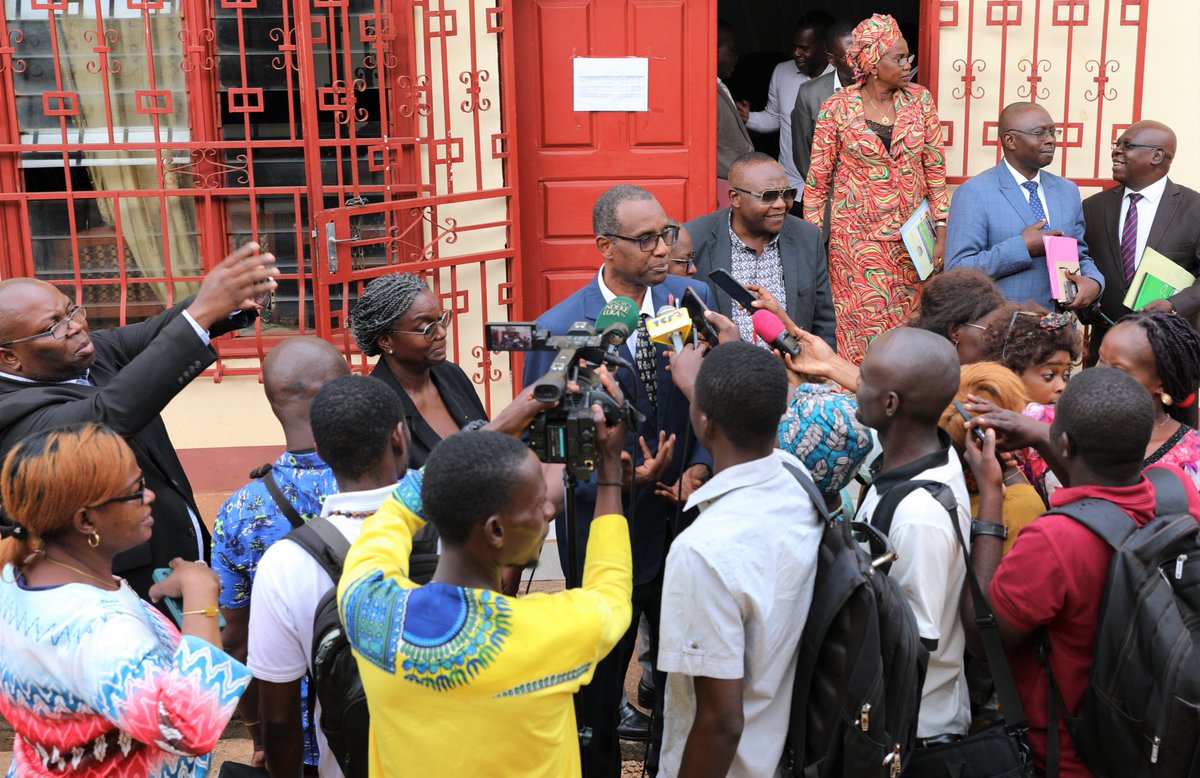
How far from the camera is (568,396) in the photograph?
2.73 meters

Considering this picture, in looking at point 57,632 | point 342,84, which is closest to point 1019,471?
point 57,632

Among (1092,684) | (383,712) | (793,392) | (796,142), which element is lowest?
(1092,684)

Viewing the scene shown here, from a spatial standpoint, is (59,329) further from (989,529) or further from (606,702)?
(989,529)

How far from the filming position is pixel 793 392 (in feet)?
11.4

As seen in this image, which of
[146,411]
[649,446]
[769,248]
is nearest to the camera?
[146,411]

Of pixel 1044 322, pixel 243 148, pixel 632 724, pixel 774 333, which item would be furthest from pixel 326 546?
pixel 243 148

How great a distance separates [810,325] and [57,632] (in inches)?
143

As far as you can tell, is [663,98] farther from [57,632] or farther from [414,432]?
[57,632]

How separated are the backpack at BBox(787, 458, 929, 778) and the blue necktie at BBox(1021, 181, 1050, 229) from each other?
12.8ft

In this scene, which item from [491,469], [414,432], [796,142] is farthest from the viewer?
[796,142]

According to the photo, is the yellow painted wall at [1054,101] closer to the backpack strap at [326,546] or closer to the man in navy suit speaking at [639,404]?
the man in navy suit speaking at [639,404]

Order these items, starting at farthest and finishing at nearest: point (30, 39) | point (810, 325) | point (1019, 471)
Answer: point (30, 39), point (810, 325), point (1019, 471)

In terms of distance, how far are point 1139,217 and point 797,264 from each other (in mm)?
2177

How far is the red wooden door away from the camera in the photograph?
664 cm
